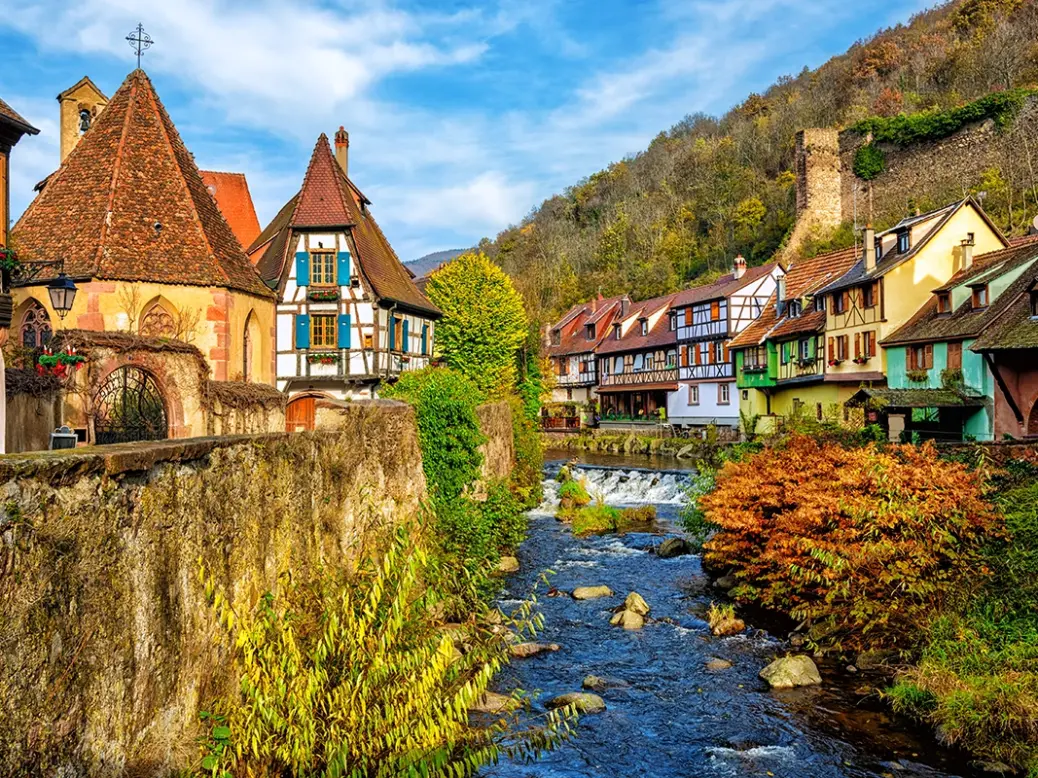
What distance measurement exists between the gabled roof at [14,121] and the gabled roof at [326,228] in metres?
15.3

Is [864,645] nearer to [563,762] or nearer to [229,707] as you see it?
[563,762]

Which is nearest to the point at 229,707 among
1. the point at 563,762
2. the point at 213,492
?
the point at 213,492

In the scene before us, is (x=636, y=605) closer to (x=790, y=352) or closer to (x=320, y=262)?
(x=320, y=262)

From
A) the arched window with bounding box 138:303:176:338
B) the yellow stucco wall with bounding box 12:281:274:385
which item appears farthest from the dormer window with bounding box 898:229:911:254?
the arched window with bounding box 138:303:176:338

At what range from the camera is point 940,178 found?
57.0 metres

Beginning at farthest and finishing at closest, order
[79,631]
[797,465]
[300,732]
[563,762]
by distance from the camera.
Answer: [797,465] < [563,762] < [300,732] < [79,631]

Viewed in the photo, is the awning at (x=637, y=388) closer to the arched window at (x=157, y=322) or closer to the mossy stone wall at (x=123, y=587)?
the arched window at (x=157, y=322)

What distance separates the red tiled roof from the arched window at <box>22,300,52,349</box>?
18.9m

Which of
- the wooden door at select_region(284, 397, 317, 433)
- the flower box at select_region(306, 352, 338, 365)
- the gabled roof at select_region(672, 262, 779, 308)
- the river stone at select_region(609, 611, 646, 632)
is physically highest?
the gabled roof at select_region(672, 262, 779, 308)

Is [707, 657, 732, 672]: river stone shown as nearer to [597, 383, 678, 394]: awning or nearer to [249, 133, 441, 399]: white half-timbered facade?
[249, 133, 441, 399]: white half-timbered facade

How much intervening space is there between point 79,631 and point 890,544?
1149 centimetres

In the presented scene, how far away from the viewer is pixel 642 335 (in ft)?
190

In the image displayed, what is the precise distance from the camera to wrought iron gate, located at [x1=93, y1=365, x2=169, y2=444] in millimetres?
15492

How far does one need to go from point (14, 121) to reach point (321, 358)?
16.1 metres
